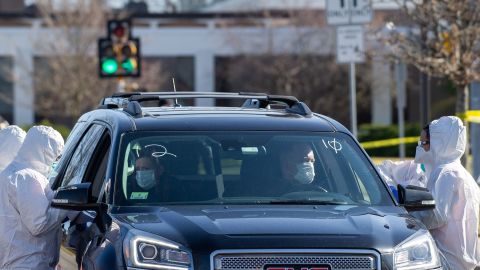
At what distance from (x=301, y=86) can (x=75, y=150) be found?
124ft

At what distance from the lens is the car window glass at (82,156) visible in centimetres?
775

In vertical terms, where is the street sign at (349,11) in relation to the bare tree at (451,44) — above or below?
above

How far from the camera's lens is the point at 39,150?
7.70 meters

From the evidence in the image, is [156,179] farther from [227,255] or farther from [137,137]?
[227,255]

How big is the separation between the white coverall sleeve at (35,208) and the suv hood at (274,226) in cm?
95

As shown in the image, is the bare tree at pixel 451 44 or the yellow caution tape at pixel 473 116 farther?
the bare tree at pixel 451 44

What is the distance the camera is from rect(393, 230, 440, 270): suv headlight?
19.8 feet

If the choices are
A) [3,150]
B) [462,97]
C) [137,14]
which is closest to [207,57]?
[137,14]

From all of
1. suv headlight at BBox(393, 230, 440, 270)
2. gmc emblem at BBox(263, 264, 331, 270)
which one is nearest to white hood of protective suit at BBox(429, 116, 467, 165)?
suv headlight at BBox(393, 230, 440, 270)

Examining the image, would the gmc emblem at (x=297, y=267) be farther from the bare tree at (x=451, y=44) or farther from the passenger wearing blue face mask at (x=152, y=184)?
the bare tree at (x=451, y=44)

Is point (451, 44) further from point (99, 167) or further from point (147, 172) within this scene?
point (147, 172)

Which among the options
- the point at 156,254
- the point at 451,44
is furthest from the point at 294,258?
the point at 451,44

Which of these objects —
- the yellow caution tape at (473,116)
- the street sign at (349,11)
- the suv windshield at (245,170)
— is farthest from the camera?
the street sign at (349,11)

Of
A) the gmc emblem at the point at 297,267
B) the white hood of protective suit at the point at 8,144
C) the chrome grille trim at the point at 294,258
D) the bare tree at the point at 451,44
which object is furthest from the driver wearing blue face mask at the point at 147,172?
the bare tree at the point at 451,44
